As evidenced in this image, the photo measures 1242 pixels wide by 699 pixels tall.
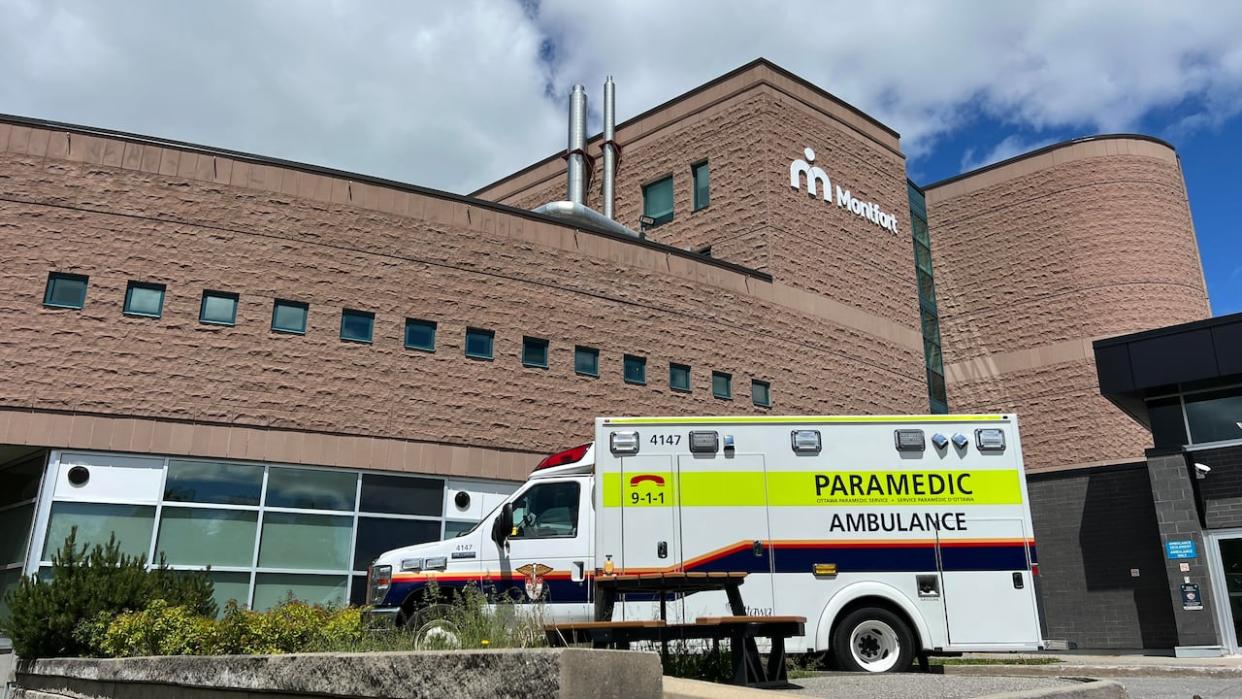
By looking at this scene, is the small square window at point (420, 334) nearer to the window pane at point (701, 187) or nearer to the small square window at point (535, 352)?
the small square window at point (535, 352)

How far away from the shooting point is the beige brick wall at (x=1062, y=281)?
3036 cm

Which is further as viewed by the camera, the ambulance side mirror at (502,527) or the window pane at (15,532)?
the window pane at (15,532)

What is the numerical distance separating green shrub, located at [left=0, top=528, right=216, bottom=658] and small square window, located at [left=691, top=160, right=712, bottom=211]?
18289mm

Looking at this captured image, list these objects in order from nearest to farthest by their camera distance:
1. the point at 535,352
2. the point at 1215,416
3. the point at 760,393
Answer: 1. the point at 1215,416
2. the point at 535,352
3. the point at 760,393

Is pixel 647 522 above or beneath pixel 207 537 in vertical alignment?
beneath

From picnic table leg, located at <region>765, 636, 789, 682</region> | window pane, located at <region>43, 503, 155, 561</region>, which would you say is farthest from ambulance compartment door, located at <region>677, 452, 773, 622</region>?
window pane, located at <region>43, 503, 155, 561</region>

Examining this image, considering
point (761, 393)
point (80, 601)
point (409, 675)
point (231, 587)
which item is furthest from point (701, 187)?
point (409, 675)

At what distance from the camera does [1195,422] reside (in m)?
18.8

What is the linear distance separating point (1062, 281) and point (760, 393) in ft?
49.2

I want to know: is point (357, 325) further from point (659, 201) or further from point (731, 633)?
point (659, 201)

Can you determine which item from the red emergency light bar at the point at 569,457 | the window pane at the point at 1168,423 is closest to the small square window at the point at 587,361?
the red emergency light bar at the point at 569,457

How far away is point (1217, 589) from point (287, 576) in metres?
17.1

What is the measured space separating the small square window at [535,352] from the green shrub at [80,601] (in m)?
7.94

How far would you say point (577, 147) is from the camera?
31.2 m
